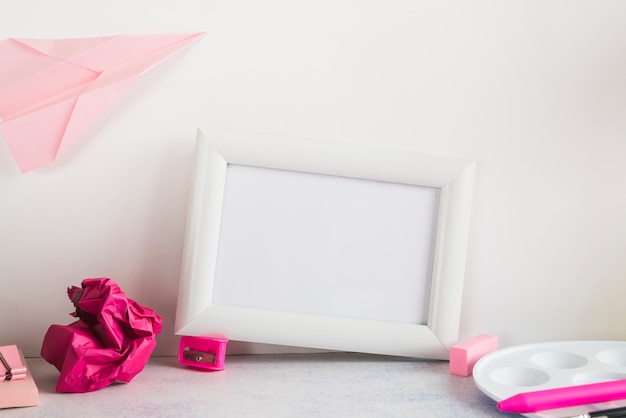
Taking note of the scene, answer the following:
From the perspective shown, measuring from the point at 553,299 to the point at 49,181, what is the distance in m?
0.65

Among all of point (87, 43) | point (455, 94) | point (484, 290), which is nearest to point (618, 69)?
point (455, 94)

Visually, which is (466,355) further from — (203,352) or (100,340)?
(100,340)

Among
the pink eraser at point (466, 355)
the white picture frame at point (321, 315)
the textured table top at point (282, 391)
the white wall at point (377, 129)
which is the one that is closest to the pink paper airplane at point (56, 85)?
the white wall at point (377, 129)

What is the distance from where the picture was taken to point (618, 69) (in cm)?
92

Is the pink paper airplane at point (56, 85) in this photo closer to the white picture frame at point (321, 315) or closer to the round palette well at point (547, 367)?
the white picture frame at point (321, 315)

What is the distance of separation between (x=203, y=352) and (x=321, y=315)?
139 mm

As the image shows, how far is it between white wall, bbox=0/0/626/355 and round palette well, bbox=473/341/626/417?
11 centimetres

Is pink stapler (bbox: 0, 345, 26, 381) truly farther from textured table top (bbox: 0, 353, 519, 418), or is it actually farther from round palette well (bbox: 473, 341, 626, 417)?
round palette well (bbox: 473, 341, 626, 417)

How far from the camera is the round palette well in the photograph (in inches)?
27.1

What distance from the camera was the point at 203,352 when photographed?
769 millimetres

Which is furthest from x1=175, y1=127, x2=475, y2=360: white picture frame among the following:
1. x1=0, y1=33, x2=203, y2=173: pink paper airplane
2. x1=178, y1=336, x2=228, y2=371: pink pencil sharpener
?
x1=0, y1=33, x2=203, y2=173: pink paper airplane

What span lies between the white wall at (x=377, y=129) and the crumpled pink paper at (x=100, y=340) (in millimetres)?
116

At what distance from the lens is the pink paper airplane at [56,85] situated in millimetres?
754

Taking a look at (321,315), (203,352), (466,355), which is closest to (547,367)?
(466,355)
